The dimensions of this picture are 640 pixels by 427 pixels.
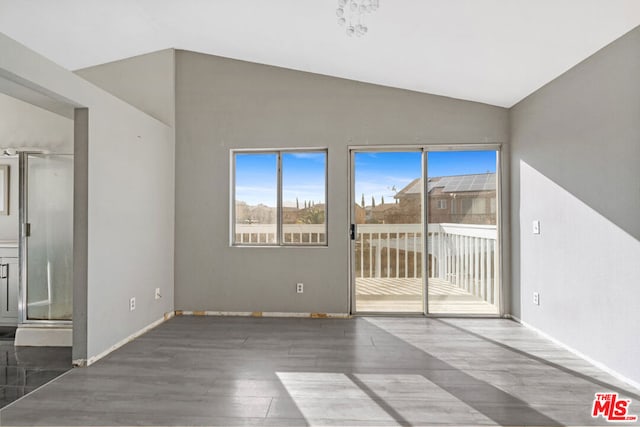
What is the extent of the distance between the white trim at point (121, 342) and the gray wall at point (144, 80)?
2.22m

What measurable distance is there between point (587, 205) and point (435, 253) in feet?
5.50

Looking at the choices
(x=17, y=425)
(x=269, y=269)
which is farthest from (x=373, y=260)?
(x=17, y=425)

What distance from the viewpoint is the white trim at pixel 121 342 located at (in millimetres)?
2922

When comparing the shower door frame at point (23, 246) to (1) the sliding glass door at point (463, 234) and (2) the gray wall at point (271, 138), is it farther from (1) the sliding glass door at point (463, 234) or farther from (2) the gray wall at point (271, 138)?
(1) the sliding glass door at point (463, 234)

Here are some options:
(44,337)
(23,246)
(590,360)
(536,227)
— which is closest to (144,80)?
(23,246)

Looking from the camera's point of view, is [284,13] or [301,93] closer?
[284,13]

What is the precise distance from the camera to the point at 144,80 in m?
4.38

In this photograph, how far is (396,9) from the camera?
2861 mm

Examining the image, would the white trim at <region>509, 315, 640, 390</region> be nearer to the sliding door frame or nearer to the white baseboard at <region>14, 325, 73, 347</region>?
the sliding door frame

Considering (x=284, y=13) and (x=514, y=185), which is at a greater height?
(x=284, y=13)

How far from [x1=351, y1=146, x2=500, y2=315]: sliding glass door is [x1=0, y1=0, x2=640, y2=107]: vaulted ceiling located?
2.70ft

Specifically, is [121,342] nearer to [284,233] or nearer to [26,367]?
[26,367]

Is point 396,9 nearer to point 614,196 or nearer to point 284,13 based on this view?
Result: point 284,13

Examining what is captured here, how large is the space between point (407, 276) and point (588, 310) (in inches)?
71.3
